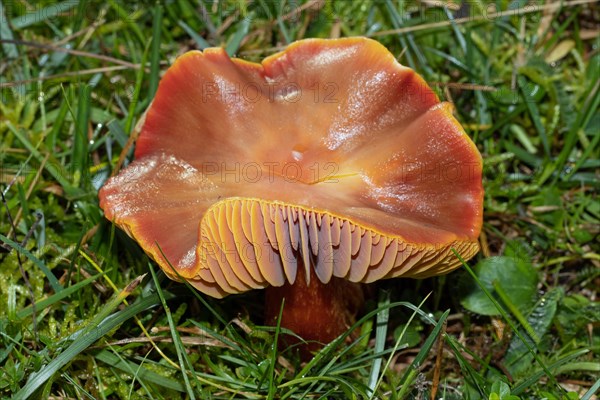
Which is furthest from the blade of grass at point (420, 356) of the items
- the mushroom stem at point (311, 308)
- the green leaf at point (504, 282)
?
the green leaf at point (504, 282)

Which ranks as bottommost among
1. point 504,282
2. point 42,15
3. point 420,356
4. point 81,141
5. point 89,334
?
point 504,282

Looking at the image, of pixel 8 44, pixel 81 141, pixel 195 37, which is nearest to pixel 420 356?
pixel 81 141

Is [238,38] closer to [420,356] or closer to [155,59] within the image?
[155,59]

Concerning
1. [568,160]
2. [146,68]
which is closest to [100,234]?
[146,68]

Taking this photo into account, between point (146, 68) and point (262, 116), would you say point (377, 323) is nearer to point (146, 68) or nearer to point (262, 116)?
point (262, 116)

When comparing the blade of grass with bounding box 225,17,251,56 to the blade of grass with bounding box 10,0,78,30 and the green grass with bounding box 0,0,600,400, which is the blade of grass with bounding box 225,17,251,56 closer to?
the green grass with bounding box 0,0,600,400

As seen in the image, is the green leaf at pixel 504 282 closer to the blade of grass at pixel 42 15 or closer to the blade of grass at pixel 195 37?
the blade of grass at pixel 195 37

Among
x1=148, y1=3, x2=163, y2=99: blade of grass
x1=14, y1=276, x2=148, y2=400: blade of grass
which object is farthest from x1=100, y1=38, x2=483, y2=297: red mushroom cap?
x1=148, y1=3, x2=163, y2=99: blade of grass
